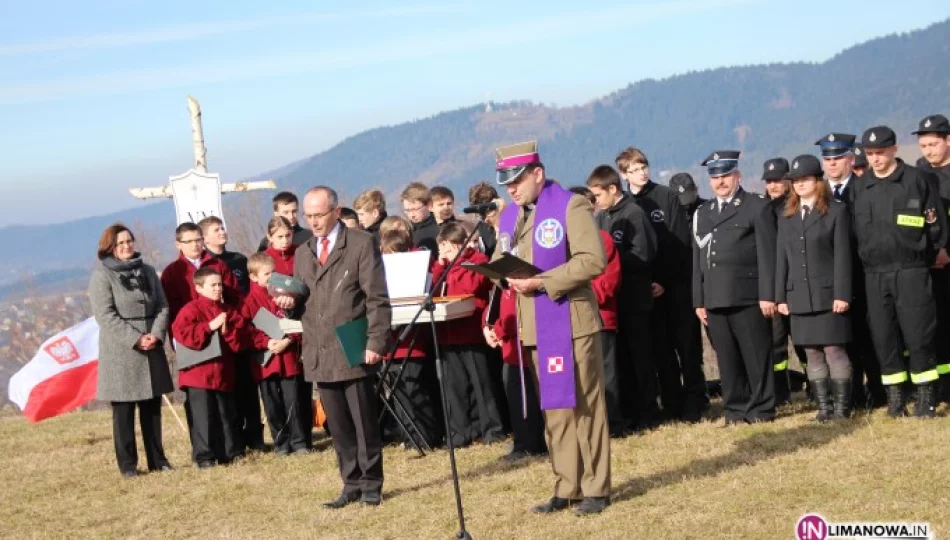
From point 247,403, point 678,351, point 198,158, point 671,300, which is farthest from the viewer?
point 198,158

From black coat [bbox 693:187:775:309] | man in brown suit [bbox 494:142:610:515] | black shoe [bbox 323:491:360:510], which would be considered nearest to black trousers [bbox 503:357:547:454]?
black shoe [bbox 323:491:360:510]

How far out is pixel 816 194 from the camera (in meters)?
10.0

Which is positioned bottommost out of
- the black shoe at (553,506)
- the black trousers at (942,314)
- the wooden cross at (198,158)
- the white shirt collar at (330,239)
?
the black shoe at (553,506)

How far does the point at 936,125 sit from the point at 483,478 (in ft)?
14.5

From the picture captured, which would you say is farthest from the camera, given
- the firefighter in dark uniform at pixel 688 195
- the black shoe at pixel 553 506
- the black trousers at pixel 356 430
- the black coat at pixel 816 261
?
the firefighter in dark uniform at pixel 688 195

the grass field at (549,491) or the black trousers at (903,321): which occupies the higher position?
the black trousers at (903,321)

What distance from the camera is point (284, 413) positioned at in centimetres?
1163

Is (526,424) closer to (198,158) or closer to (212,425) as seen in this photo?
(212,425)

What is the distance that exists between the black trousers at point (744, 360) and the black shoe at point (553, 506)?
9.66 feet

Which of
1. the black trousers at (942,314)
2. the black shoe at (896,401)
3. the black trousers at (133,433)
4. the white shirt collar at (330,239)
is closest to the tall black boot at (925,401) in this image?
the black shoe at (896,401)

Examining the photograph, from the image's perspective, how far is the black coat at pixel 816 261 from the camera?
9.90m

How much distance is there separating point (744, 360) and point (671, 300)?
1.05 metres

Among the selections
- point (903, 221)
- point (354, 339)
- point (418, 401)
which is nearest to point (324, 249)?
point (354, 339)

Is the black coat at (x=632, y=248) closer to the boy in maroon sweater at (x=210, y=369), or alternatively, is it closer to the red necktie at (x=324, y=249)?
the red necktie at (x=324, y=249)
